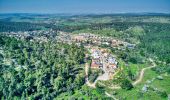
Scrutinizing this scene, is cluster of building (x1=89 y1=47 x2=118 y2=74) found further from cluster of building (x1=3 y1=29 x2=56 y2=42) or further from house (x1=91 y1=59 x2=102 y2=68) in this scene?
cluster of building (x1=3 y1=29 x2=56 y2=42)

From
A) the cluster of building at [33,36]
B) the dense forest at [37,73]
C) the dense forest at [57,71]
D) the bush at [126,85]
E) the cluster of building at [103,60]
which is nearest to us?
the dense forest at [37,73]

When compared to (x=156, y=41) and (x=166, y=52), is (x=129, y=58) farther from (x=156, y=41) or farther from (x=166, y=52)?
(x=156, y=41)

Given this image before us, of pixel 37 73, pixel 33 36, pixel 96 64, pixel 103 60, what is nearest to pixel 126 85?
pixel 96 64

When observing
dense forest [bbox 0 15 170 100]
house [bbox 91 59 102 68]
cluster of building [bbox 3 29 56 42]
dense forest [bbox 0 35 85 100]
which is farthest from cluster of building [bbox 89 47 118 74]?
cluster of building [bbox 3 29 56 42]

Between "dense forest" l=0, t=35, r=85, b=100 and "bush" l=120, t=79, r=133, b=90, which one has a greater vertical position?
"dense forest" l=0, t=35, r=85, b=100

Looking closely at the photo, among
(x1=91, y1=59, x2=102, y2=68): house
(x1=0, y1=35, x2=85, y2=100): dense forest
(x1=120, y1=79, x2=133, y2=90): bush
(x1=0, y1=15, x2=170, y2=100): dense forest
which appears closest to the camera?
(x1=0, y1=35, x2=85, y2=100): dense forest

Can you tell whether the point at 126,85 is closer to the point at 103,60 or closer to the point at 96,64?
the point at 96,64

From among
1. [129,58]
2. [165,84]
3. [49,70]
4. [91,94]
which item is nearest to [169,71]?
[165,84]

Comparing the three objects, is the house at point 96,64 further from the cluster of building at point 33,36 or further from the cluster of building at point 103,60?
the cluster of building at point 33,36

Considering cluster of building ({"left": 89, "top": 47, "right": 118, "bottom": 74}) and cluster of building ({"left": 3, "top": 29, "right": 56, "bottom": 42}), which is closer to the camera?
cluster of building ({"left": 89, "top": 47, "right": 118, "bottom": 74})

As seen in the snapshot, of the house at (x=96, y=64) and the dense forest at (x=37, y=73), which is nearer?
the dense forest at (x=37, y=73)

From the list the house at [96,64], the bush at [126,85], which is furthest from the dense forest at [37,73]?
the bush at [126,85]
